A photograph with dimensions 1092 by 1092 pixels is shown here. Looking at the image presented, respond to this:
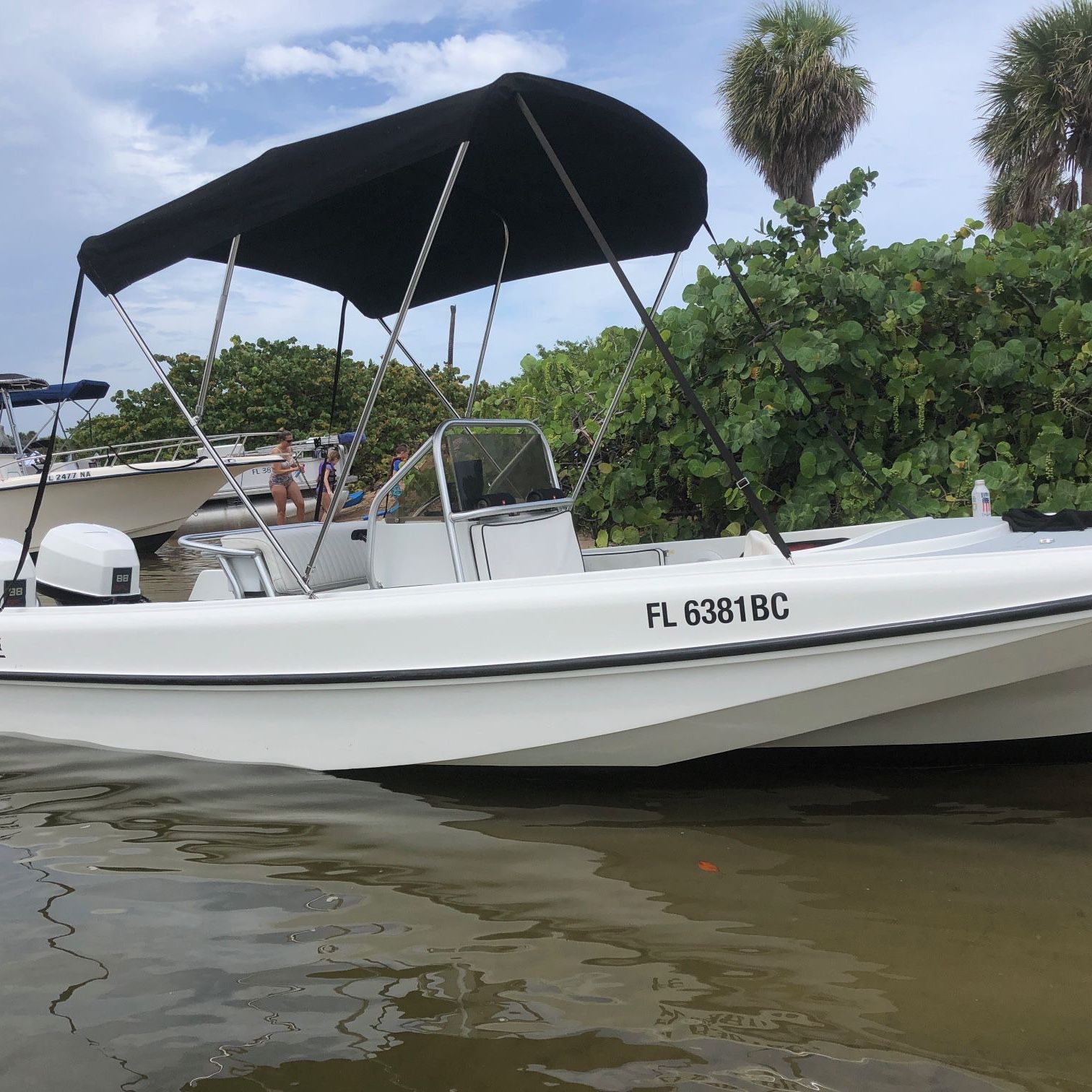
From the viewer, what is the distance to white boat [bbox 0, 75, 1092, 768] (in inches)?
119

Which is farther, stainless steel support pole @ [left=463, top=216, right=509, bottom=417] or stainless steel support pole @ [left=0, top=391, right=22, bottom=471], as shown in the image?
stainless steel support pole @ [left=0, top=391, right=22, bottom=471]

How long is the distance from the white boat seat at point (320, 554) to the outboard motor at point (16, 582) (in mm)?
1081

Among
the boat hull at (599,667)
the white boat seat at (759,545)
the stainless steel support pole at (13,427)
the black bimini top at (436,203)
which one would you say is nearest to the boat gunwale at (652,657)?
the boat hull at (599,667)

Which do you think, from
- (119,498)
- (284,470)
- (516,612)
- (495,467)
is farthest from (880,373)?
(119,498)

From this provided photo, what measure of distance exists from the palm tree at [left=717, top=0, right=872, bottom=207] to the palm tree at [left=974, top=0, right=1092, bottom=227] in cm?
311

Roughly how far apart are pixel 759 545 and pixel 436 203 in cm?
217

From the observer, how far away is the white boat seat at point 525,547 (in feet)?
13.0

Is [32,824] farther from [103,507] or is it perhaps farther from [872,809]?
[103,507]

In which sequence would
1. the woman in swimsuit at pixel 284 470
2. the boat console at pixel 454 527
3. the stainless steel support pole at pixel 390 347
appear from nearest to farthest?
the stainless steel support pole at pixel 390 347
the boat console at pixel 454 527
the woman in swimsuit at pixel 284 470

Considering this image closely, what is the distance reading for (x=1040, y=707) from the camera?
351 centimetres

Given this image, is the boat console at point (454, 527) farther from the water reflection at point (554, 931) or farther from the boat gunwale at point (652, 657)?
the water reflection at point (554, 931)

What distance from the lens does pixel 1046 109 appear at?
1897 centimetres

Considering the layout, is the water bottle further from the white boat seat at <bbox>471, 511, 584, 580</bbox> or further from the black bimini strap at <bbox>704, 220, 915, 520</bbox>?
the white boat seat at <bbox>471, 511, 584, 580</bbox>

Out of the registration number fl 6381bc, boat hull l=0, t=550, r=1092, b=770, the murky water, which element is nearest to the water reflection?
the murky water
